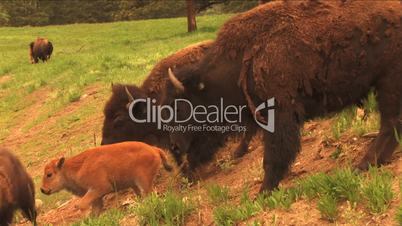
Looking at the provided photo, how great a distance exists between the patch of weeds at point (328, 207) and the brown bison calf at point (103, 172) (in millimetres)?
2877

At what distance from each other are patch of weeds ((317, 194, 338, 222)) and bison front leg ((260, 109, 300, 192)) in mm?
814

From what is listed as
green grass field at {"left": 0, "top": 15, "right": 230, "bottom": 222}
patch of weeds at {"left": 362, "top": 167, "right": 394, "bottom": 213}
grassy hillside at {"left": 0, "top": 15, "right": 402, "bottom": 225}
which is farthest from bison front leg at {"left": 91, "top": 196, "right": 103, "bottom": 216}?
patch of weeds at {"left": 362, "top": 167, "right": 394, "bottom": 213}

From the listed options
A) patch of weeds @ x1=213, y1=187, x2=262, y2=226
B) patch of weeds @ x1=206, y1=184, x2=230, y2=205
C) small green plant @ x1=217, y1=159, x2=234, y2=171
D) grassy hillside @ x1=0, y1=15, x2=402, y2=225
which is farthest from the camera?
small green plant @ x1=217, y1=159, x2=234, y2=171

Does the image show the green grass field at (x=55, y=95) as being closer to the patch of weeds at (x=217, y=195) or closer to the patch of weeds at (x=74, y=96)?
the patch of weeds at (x=74, y=96)

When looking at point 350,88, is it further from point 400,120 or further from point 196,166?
point 196,166

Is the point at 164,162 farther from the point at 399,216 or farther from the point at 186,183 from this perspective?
the point at 399,216

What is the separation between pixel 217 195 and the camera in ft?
16.9

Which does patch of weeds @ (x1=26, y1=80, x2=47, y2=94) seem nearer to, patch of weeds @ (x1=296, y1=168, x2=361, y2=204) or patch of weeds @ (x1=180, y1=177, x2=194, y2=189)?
patch of weeds @ (x1=180, y1=177, x2=194, y2=189)

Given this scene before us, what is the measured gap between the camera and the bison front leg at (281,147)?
4918 millimetres

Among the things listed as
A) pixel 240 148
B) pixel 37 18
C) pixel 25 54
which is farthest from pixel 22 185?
pixel 37 18

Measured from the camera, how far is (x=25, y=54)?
2861 cm

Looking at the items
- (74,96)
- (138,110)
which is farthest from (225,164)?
(74,96)

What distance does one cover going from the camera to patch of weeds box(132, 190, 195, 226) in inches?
190

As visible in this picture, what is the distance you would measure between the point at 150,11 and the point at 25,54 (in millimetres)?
22991
